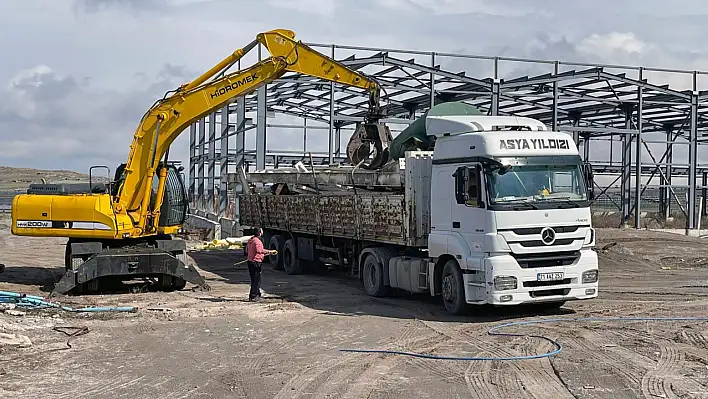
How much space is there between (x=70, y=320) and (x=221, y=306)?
2.75m

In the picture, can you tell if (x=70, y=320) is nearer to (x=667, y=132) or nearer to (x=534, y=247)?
(x=534, y=247)

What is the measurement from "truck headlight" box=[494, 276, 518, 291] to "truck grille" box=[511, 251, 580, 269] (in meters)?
0.30

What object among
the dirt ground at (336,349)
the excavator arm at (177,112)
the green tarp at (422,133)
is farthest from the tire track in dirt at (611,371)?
the excavator arm at (177,112)

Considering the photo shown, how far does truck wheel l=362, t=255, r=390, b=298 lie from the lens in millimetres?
16391

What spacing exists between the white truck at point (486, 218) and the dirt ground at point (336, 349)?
0.59m

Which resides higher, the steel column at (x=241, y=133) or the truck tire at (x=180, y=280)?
the steel column at (x=241, y=133)

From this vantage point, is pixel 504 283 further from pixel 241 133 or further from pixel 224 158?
pixel 224 158

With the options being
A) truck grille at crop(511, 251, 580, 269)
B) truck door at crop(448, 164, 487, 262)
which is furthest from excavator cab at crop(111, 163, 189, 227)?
truck grille at crop(511, 251, 580, 269)

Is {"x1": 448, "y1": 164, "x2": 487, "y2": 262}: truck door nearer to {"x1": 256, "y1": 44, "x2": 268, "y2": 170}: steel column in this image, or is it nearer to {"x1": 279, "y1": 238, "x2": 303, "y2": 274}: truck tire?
{"x1": 279, "y1": 238, "x2": 303, "y2": 274}: truck tire

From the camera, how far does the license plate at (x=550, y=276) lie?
13227mm

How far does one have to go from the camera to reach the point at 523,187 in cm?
1330

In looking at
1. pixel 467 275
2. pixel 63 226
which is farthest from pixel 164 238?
pixel 467 275

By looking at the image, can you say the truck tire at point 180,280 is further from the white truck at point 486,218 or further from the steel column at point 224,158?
the steel column at point 224,158

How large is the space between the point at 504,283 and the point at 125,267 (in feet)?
24.3
